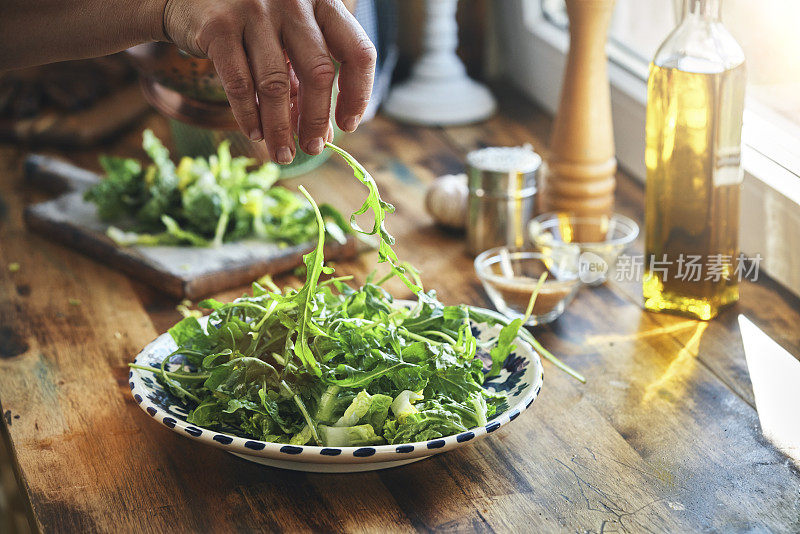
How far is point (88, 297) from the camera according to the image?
116 centimetres

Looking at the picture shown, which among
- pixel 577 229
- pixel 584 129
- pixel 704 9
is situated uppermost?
pixel 704 9

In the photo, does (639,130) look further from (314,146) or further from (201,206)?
(314,146)

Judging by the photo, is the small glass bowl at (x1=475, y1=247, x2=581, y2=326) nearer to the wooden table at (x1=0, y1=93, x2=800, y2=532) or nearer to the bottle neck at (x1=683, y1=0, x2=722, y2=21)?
the wooden table at (x1=0, y1=93, x2=800, y2=532)

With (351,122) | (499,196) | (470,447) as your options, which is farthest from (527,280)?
(351,122)

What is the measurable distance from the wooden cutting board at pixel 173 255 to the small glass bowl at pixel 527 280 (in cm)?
22

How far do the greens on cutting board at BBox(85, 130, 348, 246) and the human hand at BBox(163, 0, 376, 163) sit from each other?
0.45 m

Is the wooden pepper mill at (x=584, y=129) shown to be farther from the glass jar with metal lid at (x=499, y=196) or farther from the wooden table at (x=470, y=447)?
the wooden table at (x=470, y=447)

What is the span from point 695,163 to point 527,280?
0.24 meters

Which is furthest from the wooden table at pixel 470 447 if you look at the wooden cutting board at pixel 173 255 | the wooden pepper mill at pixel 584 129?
the wooden pepper mill at pixel 584 129

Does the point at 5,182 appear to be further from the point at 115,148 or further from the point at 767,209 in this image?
the point at 767,209

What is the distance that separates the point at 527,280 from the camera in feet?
3.67

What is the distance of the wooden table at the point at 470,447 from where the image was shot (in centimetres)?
75

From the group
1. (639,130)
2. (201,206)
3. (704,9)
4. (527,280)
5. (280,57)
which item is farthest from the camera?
(639,130)

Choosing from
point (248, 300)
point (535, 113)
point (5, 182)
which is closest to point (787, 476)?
point (248, 300)
